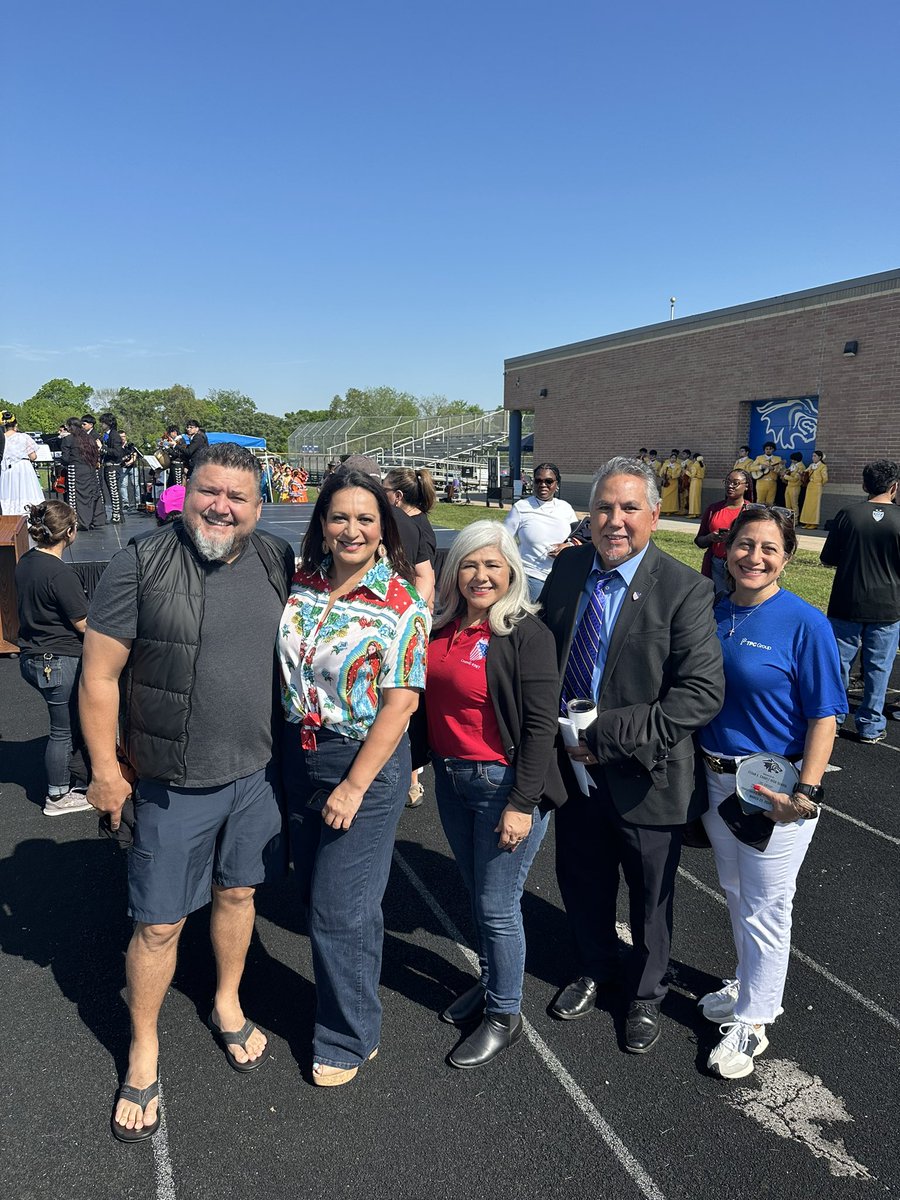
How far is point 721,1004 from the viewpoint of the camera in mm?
2877

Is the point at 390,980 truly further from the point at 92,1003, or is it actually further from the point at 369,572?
the point at 369,572

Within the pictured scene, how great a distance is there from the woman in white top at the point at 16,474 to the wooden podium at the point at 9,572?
347 cm

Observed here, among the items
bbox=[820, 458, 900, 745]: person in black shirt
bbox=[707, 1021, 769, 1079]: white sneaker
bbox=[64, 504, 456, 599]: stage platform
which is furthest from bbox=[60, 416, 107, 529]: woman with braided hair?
bbox=[707, 1021, 769, 1079]: white sneaker

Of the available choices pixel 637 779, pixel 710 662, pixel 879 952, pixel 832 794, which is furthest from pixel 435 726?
pixel 832 794

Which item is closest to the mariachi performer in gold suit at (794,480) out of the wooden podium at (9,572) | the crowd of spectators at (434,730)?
the wooden podium at (9,572)

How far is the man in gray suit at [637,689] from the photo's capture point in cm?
248

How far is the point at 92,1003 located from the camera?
297 cm

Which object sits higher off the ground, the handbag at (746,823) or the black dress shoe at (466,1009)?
the handbag at (746,823)

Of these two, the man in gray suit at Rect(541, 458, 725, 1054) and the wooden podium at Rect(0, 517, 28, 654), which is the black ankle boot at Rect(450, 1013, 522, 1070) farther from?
the wooden podium at Rect(0, 517, 28, 654)

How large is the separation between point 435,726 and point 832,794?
3.58 meters

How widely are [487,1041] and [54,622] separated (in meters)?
3.30

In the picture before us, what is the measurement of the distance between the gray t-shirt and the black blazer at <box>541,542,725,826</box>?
3.24 ft

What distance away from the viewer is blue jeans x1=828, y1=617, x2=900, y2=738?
584cm

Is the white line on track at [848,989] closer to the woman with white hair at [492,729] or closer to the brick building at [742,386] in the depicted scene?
the woman with white hair at [492,729]
